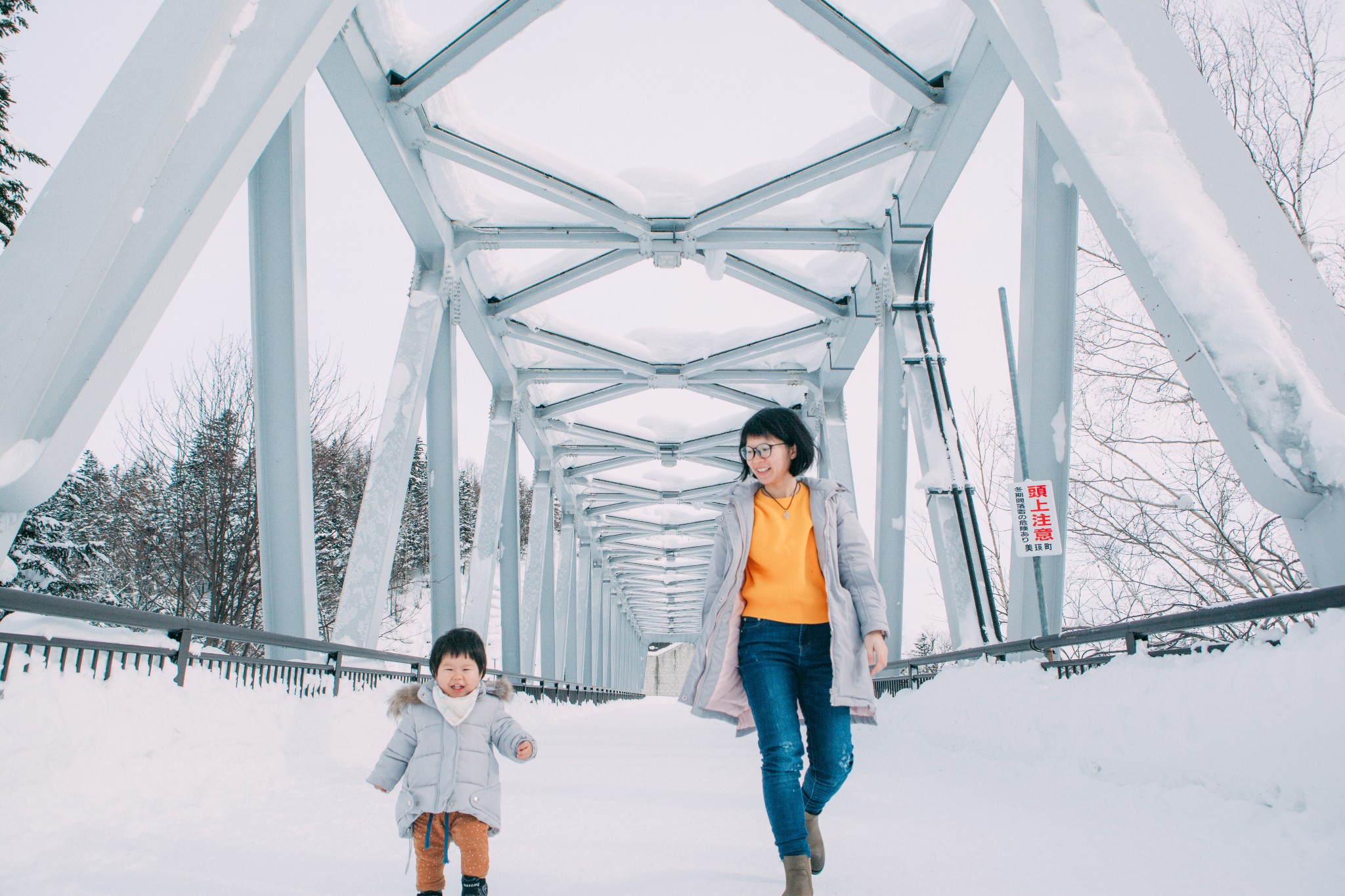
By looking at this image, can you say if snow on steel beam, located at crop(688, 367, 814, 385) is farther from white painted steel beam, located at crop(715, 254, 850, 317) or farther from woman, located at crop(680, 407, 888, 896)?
woman, located at crop(680, 407, 888, 896)

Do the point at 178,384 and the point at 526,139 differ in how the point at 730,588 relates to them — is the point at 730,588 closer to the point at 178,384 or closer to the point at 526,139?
the point at 526,139

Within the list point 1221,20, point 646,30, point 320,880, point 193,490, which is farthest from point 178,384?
point 1221,20

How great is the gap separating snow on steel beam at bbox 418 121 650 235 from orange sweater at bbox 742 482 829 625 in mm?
5520

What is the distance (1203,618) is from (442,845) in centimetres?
228

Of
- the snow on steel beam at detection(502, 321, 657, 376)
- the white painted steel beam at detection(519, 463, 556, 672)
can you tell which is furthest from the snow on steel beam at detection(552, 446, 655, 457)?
the snow on steel beam at detection(502, 321, 657, 376)

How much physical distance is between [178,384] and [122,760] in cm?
1281

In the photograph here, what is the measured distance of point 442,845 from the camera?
2.05m

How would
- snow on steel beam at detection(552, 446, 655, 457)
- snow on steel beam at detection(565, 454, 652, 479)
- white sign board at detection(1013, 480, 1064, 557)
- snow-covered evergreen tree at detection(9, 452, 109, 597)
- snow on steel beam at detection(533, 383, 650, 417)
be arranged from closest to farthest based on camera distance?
white sign board at detection(1013, 480, 1064, 557) → snow on steel beam at detection(533, 383, 650, 417) → snow-covered evergreen tree at detection(9, 452, 109, 597) → snow on steel beam at detection(552, 446, 655, 457) → snow on steel beam at detection(565, 454, 652, 479)

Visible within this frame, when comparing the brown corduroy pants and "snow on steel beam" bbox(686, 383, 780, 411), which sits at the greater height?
"snow on steel beam" bbox(686, 383, 780, 411)

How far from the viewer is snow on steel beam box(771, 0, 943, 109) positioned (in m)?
5.89

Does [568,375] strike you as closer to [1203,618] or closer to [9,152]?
[9,152]

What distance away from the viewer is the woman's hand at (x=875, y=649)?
2307 millimetres

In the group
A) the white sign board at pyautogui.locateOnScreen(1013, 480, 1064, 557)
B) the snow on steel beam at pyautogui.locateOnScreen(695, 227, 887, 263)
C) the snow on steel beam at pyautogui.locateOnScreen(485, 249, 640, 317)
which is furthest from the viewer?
the snow on steel beam at pyautogui.locateOnScreen(485, 249, 640, 317)

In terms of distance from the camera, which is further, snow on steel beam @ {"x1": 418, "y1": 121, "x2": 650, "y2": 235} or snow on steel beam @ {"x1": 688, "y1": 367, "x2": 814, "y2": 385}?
snow on steel beam @ {"x1": 688, "y1": 367, "x2": 814, "y2": 385}
